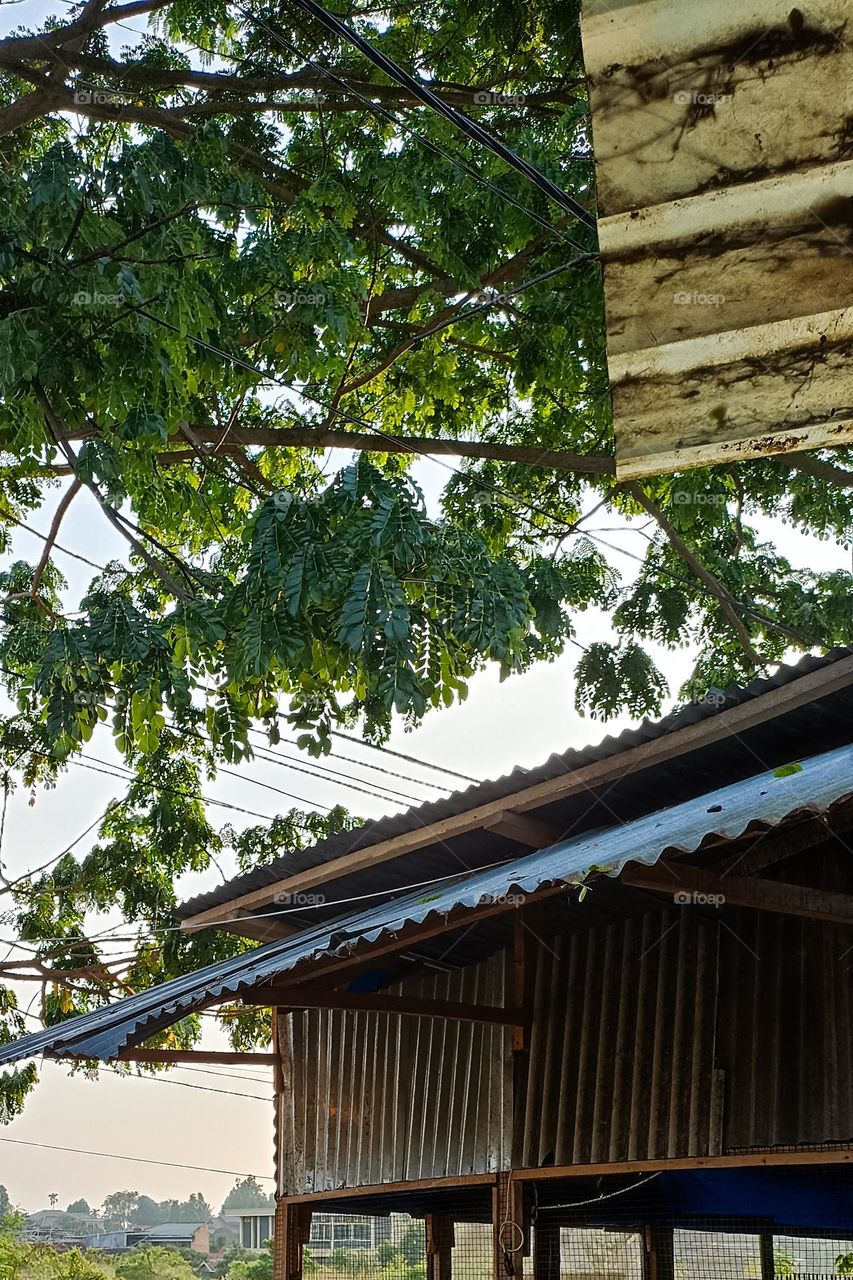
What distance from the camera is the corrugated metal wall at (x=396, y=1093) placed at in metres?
6.82

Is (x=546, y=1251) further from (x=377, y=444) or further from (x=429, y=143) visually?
(x=429, y=143)

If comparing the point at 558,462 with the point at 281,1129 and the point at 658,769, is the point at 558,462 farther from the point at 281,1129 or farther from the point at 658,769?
the point at 281,1129

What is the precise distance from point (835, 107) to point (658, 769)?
4.44 meters

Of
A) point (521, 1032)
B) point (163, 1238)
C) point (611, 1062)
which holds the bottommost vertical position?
point (163, 1238)

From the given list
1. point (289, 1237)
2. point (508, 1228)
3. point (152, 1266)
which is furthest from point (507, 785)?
point (152, 1266)

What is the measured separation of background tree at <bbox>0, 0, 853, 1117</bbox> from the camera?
620cm

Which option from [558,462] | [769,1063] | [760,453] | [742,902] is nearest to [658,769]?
[769,1063]

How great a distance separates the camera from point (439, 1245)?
9148 mm

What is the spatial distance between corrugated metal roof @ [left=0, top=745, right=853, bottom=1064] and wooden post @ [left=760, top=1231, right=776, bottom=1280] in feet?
A: 13.2

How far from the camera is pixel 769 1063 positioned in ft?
17.4

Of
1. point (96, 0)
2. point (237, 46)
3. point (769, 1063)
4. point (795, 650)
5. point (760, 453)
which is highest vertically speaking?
point (237, 46)

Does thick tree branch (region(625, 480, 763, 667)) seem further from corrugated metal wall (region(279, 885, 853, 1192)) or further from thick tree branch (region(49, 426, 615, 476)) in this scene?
corrugated metal wall (region(279, 885, 853, 1192))

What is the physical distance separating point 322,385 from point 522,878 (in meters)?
6.91

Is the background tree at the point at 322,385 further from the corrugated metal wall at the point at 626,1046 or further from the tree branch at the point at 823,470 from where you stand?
the corrugated metal wall at the point at 626,1046
